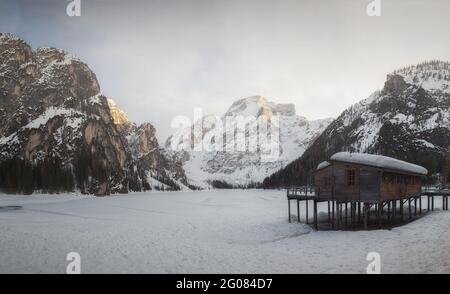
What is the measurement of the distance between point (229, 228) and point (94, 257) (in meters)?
16.6

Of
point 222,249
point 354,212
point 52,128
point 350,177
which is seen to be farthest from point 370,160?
point 52,128

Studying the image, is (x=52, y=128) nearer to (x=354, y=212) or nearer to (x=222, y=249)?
(x=354, y=212)

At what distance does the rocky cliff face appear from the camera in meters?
128

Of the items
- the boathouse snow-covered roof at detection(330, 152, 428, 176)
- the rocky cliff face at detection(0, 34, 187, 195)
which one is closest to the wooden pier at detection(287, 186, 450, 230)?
the boathouse snow-covered roof at detection(330, 152, 428, 176)

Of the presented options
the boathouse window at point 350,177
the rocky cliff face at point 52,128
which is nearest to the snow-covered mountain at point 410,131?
the boathouse window at point 350,177

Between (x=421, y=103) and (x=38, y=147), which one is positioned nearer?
(x=38, y=147)

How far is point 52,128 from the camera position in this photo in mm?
158000

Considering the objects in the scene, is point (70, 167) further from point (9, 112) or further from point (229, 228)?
point (229, 228)

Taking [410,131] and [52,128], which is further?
[410,131]

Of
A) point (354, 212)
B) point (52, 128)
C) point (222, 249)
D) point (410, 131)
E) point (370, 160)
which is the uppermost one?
point (52, 128)

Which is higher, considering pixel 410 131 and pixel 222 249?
pixel 410 131

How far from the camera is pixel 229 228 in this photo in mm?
35000

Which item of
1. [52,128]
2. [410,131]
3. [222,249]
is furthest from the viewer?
[410,131]
